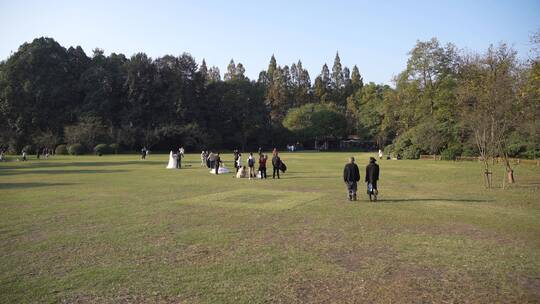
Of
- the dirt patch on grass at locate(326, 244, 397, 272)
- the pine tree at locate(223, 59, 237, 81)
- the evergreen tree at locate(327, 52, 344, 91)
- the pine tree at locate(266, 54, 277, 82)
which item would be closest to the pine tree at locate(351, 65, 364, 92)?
the evergreen tree at locate(327, 52, 344, 91)

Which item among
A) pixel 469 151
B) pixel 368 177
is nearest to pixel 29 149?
pixel 469 151

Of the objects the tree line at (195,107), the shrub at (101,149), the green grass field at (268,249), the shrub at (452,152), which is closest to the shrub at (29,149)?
the tree line at (195,107)

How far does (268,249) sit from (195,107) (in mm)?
67538

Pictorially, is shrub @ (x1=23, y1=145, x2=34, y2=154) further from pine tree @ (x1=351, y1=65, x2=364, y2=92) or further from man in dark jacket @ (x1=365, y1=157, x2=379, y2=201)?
pine tree @ (x1=351, y1=65, x2=364, y2=92)

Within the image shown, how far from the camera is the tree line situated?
46.4 metres

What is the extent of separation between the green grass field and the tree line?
27.5 meters

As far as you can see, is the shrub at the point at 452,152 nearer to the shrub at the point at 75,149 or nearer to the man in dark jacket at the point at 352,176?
the man in dark jacket at the point at 352,176

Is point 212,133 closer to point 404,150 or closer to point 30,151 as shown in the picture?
point 30,151

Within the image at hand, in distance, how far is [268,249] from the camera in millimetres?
8227

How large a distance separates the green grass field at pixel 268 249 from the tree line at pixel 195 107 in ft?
90.2

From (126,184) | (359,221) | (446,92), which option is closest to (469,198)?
(359,221)

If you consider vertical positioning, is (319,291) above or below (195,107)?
below

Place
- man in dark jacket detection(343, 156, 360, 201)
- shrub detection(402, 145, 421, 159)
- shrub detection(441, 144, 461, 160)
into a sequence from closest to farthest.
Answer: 1. man in dark jacket detection(343, 156, 360, 201)
2. shrub detection(441, 144, 461, 160)
3. shrub detection(402, 145, 421, 159)

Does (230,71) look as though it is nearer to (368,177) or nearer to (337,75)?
(337,75)
